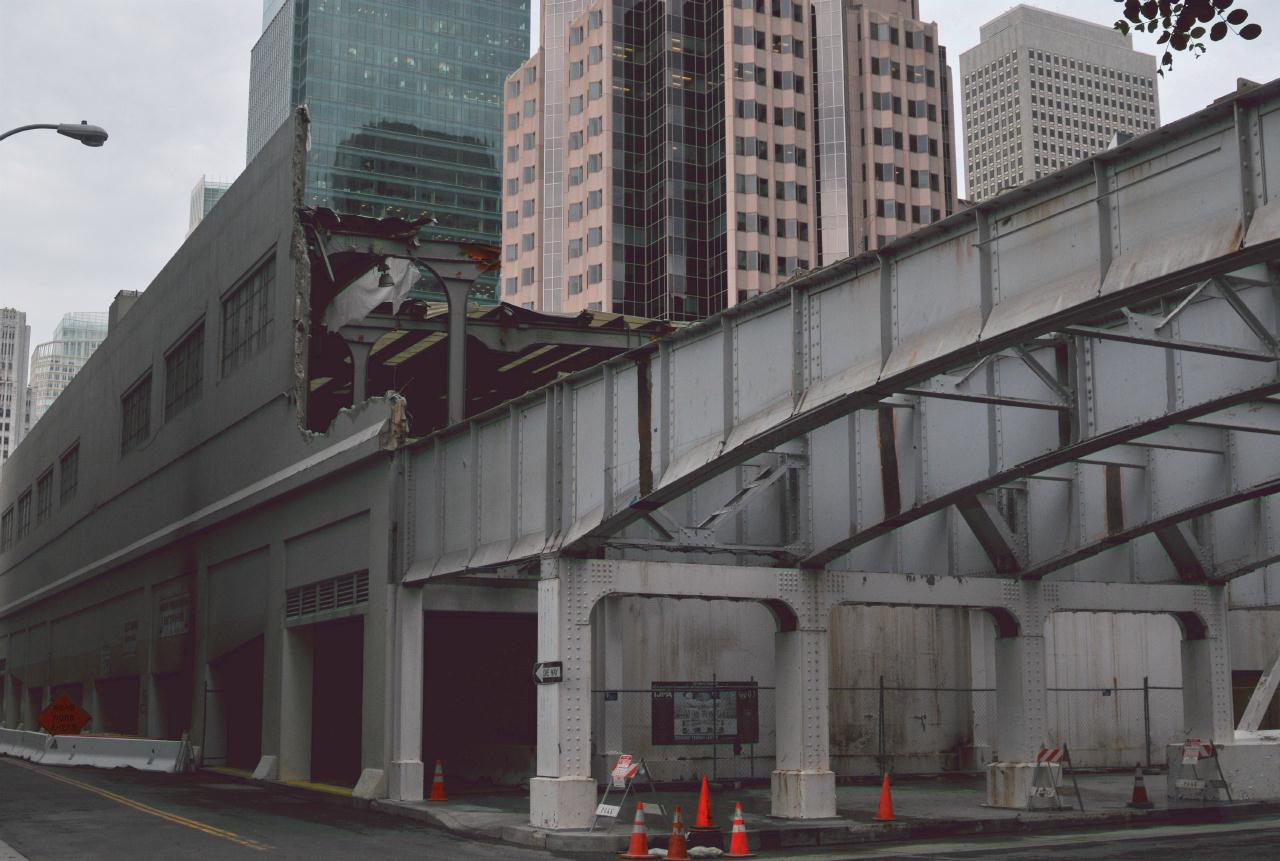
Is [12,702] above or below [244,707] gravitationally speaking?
below

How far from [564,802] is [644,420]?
5652 mm

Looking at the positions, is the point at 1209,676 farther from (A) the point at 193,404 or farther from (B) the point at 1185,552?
(A) the point at 193,404

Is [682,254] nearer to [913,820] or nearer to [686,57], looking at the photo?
[686,57]

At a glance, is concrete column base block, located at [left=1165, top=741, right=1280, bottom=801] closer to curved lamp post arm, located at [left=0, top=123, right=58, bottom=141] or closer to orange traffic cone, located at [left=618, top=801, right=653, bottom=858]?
orange traffic cone, located at [left=618, top=801, right=653, bottom=858]

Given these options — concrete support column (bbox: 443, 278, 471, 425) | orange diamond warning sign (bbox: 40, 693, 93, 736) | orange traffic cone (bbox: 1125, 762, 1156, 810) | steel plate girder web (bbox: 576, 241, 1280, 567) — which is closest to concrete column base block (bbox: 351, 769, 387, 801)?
steel plate girder web (bbox: 576, 241, 1280, 567)

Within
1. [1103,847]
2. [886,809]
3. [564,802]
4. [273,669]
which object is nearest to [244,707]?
[273,669]

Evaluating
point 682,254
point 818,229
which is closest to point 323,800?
point 682,254

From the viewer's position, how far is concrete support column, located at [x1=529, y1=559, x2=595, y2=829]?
21.0 meters

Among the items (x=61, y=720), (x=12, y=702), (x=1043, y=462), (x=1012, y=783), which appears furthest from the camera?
(x=12, y=702)

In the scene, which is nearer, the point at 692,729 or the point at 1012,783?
the point at 1012,783

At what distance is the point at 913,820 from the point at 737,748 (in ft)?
29.9

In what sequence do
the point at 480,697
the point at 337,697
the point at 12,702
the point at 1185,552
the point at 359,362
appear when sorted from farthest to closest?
1. the point at 12,702
2. the point at 337,697
3. the point at 359,362
4. the point at 480,697
5. the point at 1185,552

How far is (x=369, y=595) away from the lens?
2892 cm

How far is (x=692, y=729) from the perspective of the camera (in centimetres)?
3094
